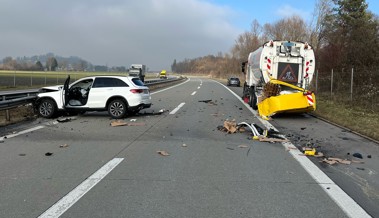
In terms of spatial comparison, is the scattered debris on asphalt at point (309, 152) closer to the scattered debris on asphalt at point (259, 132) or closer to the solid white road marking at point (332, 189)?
the solid white road marking at point (332, 189)

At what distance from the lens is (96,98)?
14742 mm

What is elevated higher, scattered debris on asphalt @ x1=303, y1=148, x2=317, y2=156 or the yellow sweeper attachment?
the yellow sweeper attachment

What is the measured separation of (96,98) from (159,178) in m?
9.04

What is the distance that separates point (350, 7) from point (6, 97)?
140 ft

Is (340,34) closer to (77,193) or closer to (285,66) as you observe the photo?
(285,66)

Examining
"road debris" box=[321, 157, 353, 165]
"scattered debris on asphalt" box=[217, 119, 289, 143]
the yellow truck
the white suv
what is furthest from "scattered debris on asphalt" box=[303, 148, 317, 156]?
the white suv

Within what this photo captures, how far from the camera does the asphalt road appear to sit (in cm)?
492

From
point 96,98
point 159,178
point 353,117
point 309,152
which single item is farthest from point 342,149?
point 96,98

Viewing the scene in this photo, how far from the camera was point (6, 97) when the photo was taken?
16.3 meters

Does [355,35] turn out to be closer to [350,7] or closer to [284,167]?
[350,7]

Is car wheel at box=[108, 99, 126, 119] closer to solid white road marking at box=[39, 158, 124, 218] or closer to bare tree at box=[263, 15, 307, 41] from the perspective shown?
solid white road marking at box=[39, 158, 124, 218]

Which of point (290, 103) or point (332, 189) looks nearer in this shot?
point (332, 189)

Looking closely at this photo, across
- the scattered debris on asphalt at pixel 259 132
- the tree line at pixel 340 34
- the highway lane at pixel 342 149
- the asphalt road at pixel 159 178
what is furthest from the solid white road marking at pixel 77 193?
the tree line at pixel 340 34

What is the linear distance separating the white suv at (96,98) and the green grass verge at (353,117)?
24.7ft
